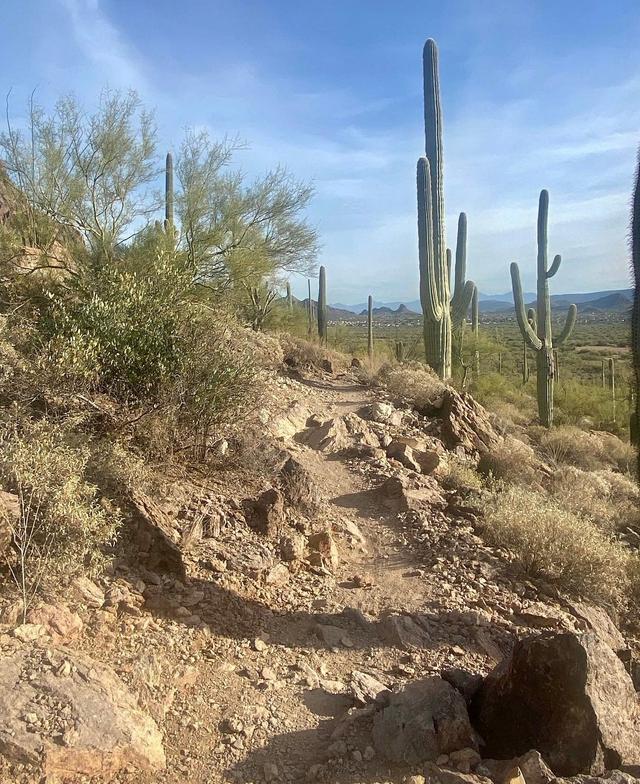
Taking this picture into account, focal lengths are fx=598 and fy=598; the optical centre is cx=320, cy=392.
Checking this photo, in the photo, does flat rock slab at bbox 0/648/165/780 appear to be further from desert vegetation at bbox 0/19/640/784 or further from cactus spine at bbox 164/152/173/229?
cactus spine at bbox 164/152/173/229

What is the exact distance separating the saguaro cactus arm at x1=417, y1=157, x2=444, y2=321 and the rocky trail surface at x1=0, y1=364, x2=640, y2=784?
718 cm

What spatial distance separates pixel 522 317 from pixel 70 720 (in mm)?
14863

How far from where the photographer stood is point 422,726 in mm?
3010

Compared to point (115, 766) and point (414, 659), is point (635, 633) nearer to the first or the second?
point (414, 659)

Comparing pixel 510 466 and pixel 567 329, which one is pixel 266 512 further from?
pixel 567 329

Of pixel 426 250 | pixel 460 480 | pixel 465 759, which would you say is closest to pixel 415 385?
pixel 426 250

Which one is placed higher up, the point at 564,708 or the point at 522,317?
the point at 522,317

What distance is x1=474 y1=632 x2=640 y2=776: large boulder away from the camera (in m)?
2.89

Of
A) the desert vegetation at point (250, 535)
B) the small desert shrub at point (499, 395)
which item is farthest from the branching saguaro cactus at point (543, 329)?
the desert vegetation at point (250, 535)

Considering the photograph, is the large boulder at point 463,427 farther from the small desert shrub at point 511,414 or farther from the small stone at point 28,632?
the small stone at point 28,632

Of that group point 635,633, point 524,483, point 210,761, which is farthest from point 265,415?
point 210,761

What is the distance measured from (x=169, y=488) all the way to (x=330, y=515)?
Answer: 1734 millimetres

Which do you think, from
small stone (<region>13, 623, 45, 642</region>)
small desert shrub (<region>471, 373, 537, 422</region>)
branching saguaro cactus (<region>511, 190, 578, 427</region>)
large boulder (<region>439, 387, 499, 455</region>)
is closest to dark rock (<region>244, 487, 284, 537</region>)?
small stone (<region>13, 623, 45, 642</region>)

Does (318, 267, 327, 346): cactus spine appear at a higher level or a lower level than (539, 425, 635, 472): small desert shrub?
higher
